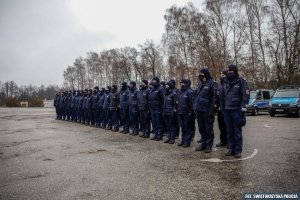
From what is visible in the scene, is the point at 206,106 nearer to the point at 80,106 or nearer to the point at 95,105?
the point at 95,105

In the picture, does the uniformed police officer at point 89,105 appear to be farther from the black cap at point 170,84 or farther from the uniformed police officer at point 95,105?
the black cap at point 170,84

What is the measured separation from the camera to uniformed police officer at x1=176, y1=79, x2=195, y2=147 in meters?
8.86

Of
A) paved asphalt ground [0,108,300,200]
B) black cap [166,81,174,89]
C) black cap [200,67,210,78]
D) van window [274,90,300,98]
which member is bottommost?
paved asphalt ground [0,108,300,200]

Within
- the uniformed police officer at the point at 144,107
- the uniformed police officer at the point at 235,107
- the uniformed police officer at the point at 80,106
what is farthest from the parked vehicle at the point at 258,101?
the uniformed police officer at the point at 235,107

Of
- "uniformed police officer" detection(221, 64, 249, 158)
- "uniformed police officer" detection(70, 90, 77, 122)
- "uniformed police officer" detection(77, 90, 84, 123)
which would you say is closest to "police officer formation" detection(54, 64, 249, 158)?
"uniformed police officer" detection(221, 64, 249, 158)

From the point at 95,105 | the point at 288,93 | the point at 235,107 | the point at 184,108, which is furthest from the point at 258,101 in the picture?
the point at 235,107

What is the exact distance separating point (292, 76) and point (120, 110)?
77.8 ft

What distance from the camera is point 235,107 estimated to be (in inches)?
280

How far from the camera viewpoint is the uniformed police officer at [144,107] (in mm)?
10961

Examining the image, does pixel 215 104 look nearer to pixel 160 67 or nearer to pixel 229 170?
pixel 229 170

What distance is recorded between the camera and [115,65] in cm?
6384

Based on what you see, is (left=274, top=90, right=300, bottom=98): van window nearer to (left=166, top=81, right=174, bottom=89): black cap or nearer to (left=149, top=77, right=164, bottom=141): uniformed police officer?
(left=149, top=77, right=164, bottom=141): uniformed police officer

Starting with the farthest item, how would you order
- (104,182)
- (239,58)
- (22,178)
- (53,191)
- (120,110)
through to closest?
(239,58) → (120,110) → (22,178) → (104,182) → (53,191)

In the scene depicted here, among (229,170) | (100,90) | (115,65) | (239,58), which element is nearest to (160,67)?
(115,65)
